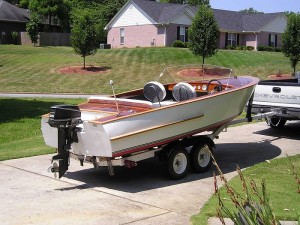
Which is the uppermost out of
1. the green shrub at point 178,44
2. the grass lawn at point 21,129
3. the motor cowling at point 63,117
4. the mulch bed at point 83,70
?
the green shrub at point 178,44

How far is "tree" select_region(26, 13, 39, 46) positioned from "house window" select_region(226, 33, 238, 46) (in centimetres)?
2049

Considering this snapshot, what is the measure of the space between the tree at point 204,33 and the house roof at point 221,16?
14431 millimetres

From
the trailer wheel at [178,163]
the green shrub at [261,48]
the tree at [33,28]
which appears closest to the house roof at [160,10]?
the green shrub at [261,48]

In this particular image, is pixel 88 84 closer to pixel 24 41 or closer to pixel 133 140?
pixel 133 140

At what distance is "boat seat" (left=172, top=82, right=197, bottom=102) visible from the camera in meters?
8.73

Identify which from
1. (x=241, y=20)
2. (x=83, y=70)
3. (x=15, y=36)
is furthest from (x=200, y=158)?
(x=15, y=36)

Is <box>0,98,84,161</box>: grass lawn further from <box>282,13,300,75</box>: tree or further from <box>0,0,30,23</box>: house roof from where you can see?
<box>0,0,30,23</box>: house roof

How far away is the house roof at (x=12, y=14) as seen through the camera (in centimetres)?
6087

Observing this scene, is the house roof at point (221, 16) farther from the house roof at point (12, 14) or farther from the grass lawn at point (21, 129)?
the grass lawn at point (21, 129)

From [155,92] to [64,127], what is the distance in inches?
91.4

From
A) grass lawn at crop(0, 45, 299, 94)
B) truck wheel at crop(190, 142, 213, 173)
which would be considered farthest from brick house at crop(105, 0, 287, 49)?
truck wheel at crop(190, 142, 213, 173)

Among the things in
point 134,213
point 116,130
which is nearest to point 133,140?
point 116,130

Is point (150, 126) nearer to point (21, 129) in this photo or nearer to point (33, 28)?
point (21, 129)

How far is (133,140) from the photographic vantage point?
23.4 ft
